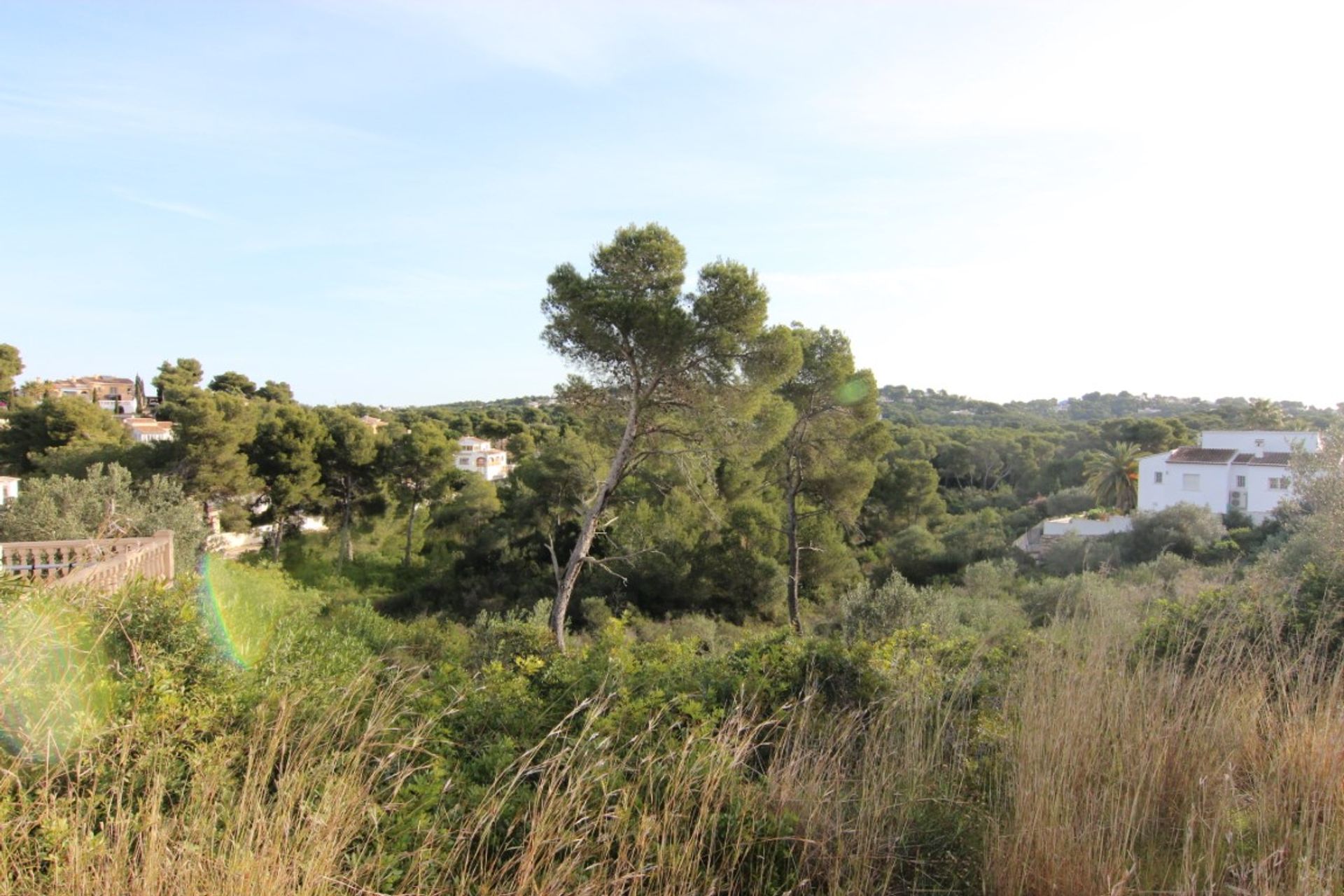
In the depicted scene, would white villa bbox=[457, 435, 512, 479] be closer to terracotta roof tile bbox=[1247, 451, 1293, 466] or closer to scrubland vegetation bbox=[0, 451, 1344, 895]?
terracotta roof tile bbox=[1247, 451, 1293, 466]

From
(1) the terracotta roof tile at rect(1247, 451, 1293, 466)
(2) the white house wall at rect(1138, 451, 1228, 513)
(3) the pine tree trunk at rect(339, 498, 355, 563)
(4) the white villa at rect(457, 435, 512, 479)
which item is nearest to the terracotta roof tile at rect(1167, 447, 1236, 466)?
(2) the white house wall at rect(1138, 451, 1228, 513)

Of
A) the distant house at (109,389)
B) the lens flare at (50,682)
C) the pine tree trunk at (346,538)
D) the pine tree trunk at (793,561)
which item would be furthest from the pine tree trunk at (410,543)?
the distant house at (109,389)

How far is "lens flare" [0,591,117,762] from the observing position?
174cm

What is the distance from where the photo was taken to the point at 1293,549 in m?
8.57

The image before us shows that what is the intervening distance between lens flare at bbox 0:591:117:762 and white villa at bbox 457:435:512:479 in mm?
31769

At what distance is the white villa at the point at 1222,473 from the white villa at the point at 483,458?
25.3 meters

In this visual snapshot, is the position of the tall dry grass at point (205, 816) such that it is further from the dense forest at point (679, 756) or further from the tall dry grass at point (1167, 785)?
the tall dry grass at point (1167, 785)

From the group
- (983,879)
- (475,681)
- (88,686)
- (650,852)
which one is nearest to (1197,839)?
(983,879)

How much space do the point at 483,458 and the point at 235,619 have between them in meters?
30.1

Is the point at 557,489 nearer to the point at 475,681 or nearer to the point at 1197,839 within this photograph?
the point at 475,681

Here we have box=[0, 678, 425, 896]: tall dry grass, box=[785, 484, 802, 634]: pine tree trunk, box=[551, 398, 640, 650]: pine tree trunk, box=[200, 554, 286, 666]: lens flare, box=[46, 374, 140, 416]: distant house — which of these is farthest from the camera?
box=[46, 374, 140, 416]: distant house

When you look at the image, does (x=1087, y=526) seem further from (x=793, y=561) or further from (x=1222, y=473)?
(x=793, y=561)

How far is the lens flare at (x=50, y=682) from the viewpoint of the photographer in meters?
1.74

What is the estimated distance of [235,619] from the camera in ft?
16.4
